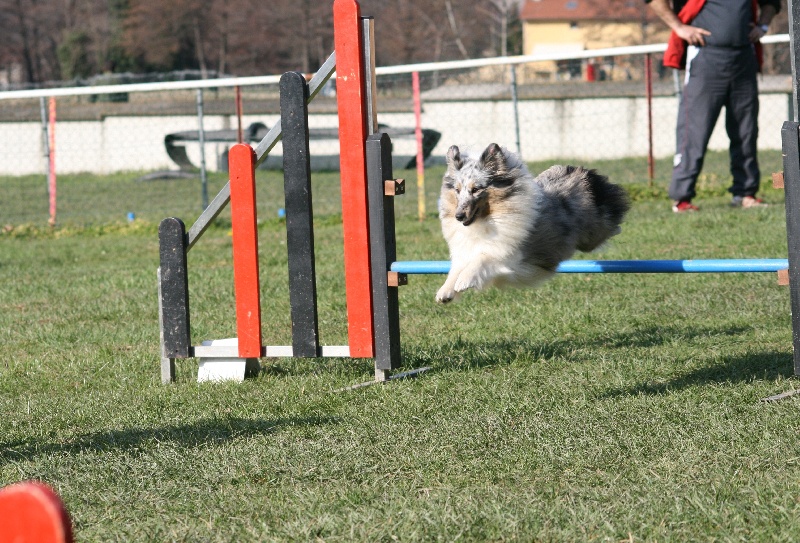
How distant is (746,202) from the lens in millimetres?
10766

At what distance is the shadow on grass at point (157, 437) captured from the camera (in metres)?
4.28

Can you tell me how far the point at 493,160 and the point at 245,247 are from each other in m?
1.46

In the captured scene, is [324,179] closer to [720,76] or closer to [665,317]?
[720,76]

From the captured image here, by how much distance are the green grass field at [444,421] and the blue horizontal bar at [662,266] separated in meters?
0.55

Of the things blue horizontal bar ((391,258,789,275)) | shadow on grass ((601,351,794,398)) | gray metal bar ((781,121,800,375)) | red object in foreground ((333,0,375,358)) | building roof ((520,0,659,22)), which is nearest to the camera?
gray metal bar ((781,121,800,375))

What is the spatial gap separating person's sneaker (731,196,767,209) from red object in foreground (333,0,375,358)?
21.5ft

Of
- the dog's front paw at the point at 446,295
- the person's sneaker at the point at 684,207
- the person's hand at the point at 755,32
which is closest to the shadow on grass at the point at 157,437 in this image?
the dog's front paw at the point at 446,295

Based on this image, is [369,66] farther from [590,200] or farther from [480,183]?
[590,200]

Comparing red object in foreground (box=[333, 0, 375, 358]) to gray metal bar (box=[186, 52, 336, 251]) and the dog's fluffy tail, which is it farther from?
the dog's fluffy tail

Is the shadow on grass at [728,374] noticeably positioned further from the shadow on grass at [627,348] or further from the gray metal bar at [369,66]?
the gray metal bar at [369,66]

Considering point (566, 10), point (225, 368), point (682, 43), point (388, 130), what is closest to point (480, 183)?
point (225, 368)

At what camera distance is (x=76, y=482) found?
12.5 feet

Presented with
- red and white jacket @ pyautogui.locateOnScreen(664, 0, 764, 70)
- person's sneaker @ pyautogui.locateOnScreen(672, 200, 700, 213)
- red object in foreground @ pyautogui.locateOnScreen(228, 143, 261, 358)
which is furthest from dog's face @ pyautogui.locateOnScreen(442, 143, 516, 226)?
person's sneaker @ pyautogui.locateOnScreen(672, 200, 700, 213)

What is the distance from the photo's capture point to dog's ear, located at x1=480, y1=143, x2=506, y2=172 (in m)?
4.91
